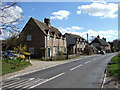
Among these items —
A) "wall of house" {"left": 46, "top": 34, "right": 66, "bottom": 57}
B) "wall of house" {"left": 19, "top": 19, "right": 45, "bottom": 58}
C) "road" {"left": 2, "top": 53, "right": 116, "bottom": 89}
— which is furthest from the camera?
"wall of house" {"left": 46, "top": 34, "right": 66, "bottom": 57}

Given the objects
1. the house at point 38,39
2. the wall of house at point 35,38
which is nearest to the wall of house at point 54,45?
the house at point 38,39

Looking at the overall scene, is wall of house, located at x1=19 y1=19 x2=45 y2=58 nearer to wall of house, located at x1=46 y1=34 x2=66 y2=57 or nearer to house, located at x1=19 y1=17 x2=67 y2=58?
house, located at x1=19 y1=17 x2=67 y2=58

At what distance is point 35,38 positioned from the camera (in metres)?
29.0

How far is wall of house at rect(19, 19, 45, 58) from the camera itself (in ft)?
90.9

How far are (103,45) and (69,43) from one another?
41.0m

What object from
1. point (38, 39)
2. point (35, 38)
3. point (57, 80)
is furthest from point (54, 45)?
point (57, 80)

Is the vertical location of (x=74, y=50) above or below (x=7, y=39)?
below

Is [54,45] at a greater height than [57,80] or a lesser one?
greater

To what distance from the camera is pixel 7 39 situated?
24062 mm

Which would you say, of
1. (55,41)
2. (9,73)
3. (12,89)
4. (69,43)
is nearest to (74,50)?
(69,43)

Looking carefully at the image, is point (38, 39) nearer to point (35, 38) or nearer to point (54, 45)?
point (35, 38)

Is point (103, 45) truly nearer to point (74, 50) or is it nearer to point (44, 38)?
point (74, 50)

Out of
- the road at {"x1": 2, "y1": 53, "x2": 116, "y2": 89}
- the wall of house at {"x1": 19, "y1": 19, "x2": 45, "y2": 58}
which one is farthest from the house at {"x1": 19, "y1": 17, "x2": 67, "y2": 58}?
the road at {"x1": 2, "y1": 53, "x2": 116, "y2": 89}

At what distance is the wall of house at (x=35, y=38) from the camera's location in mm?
27709
